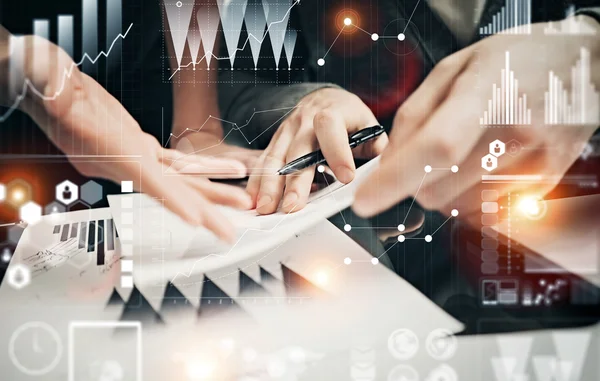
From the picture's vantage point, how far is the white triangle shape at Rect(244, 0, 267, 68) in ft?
5.42

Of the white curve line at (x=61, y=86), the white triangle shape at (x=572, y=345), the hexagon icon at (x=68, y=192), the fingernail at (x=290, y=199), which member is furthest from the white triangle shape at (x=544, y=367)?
the white curve line at (x=61, y=86)

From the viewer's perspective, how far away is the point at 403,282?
5.43 ft

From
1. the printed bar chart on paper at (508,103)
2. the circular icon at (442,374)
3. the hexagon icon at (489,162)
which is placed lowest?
the circular icon at (442,374)

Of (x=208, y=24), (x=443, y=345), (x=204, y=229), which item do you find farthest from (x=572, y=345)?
(x=208, y=24)

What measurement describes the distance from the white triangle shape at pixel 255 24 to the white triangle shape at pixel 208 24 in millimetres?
93

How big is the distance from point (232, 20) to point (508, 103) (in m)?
0.86

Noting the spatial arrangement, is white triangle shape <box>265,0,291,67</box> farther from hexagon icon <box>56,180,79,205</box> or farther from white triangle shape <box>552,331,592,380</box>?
white triangle shape <box>552,331,592,380</box>

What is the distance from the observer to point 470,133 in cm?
165

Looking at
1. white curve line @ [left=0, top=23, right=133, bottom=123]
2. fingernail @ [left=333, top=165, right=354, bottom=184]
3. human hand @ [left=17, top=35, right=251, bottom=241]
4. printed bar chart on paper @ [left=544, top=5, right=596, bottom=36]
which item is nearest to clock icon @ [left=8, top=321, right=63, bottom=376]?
human hand @ [left=17, top=35, right=251, bottom=241]

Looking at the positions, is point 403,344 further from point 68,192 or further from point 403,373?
point 68,192

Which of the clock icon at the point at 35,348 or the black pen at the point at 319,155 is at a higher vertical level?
the black pen at the point at 319,155

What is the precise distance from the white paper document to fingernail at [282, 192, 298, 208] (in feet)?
0.11

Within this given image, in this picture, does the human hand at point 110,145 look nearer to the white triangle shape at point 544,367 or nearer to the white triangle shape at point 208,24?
the white triangle shape at point 208,24

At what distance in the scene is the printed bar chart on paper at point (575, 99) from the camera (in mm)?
1654
